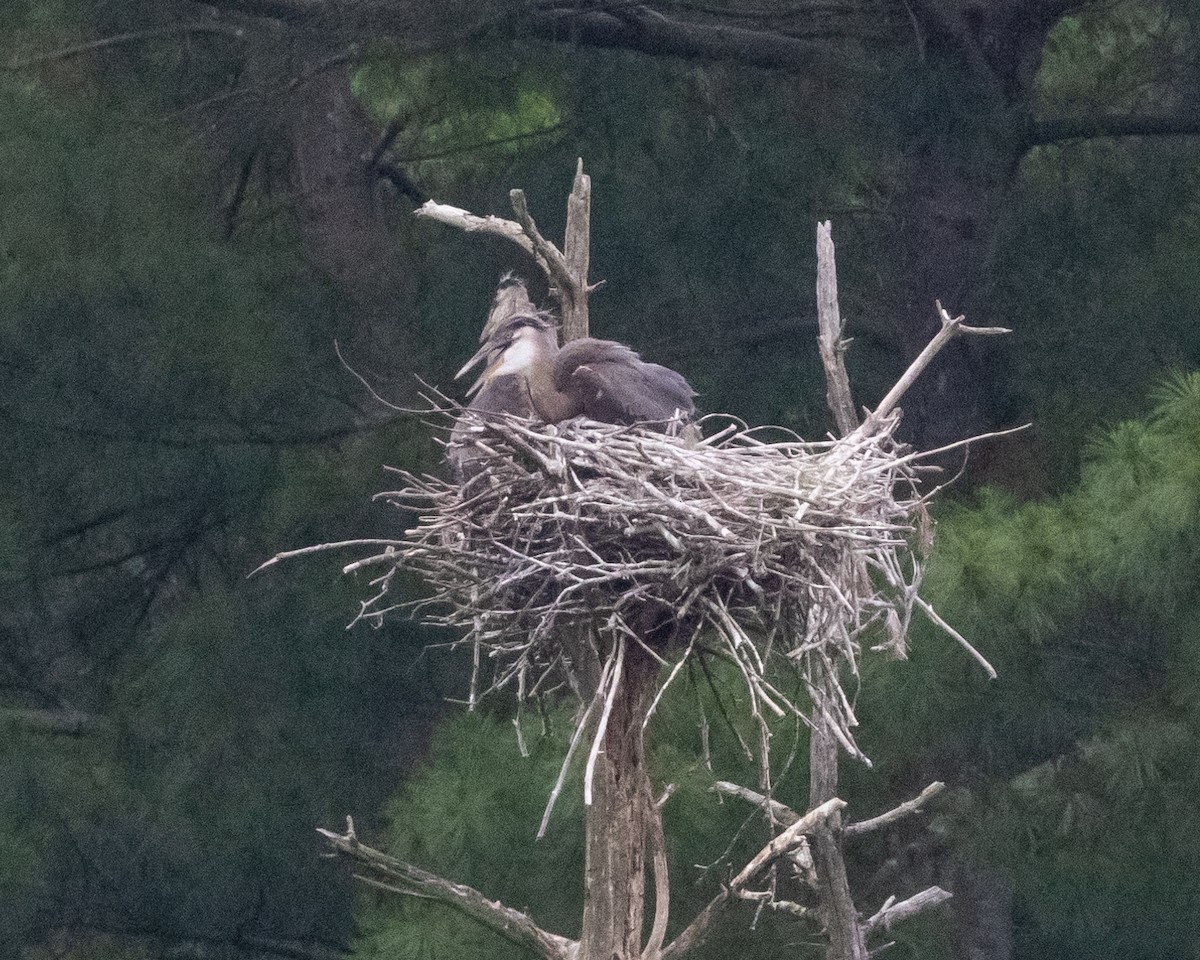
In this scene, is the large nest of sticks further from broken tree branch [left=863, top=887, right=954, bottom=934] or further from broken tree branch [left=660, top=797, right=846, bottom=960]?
broken tree branch [left=863, top=887, right=954, bottom=934]

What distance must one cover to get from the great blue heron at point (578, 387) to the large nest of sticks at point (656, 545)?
27 cm

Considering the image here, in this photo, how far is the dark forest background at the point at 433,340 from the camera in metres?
4.80

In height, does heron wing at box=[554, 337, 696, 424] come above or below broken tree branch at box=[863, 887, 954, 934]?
above

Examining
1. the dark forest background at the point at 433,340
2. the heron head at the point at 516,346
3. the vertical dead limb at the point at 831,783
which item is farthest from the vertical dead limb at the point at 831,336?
the dark forest background at the point at 433,340

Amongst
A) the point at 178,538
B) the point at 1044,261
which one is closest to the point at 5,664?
the point at 178,538

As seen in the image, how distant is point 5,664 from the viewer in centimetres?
635

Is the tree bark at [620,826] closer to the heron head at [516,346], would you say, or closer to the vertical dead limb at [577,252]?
the vertical dead limb at [577,252]

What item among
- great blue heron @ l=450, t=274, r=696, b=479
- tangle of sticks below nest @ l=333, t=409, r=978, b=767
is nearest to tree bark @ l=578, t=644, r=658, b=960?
tangle of sticks below nest @ l=333, t=409, r=978, b=767

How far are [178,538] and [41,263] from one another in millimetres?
1006

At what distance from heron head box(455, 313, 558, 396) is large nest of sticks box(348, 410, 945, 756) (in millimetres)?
543

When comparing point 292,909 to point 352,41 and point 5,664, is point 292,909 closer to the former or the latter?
point 5,664

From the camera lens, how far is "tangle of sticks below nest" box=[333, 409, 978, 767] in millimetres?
2541

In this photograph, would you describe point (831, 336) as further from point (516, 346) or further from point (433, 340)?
point (433, 340)

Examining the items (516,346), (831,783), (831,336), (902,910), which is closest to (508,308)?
(516,346)
